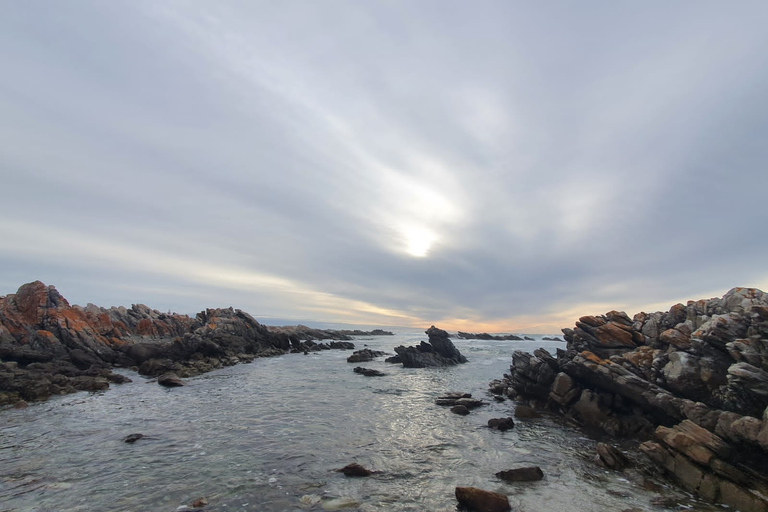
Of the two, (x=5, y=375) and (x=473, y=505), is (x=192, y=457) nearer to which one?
(x=473, y=505)

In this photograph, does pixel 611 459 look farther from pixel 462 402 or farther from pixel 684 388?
pixel 462 402

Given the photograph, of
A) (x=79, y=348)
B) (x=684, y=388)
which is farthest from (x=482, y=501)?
(x=79, y=348)

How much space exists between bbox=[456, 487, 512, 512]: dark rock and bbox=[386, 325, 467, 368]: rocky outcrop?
45276 millimetres

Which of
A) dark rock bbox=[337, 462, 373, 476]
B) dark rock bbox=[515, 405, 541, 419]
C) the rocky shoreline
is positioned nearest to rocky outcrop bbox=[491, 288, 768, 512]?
dark rock bbox=[515, 405, 541, 419]

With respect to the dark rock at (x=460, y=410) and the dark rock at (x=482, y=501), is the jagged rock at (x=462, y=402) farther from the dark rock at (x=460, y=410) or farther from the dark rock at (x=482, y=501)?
the dark rock at (x=482, y=501)

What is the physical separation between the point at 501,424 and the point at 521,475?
7658 mm

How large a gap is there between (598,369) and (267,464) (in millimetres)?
20890

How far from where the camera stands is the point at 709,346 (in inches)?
703

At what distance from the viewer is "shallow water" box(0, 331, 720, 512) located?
39.6ft

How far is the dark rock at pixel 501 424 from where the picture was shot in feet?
69.6

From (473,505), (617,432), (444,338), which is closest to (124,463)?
(473,505)

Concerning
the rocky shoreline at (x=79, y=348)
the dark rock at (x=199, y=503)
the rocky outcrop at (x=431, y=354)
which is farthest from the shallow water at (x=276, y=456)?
the rocky outcrop at (x=431, y=354)

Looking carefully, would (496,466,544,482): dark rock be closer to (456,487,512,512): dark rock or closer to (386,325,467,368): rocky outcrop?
(456,487,512,512): dark rock

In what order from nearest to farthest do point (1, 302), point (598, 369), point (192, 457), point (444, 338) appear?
point (192, 457)
point (598, 369)
point (1, 302)
point (444, 338)
